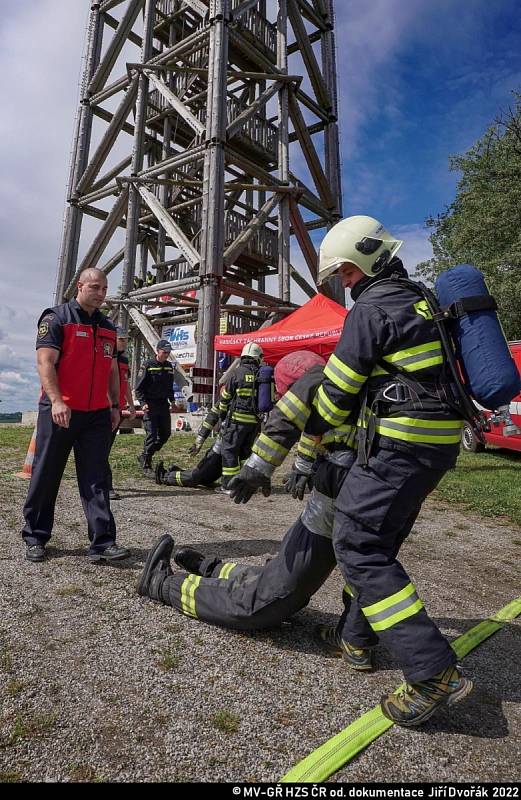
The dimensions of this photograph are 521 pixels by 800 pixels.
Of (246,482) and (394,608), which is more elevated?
(246,482)

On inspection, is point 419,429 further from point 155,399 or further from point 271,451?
point 155,399

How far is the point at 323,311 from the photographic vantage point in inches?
464

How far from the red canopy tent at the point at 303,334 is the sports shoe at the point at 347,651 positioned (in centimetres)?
854

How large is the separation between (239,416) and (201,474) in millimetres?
1095

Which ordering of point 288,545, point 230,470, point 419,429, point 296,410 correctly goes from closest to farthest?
point 419,429
point 296,410
point 288,545
point 230,470

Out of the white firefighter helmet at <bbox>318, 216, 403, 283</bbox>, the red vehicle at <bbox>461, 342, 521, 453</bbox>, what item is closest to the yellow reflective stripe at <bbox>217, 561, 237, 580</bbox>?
the white firefighter helmet at <bbox>318, 216, 403, 283</bbox>

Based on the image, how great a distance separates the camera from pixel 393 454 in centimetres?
205

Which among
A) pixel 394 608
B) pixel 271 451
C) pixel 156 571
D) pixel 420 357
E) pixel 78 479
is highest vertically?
pixel 420 357

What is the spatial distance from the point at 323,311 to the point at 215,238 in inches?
152

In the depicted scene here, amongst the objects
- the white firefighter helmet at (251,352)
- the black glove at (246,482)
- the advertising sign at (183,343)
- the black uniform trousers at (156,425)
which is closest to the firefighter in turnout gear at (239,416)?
the white firefighter helmet at (251,352)

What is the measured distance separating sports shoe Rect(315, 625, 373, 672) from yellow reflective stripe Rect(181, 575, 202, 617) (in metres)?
0.73

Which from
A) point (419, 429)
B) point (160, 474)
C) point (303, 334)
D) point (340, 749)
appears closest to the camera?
point (340, 749)

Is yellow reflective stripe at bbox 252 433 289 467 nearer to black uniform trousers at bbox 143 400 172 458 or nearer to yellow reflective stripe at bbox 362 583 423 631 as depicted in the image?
yellow reflective stripe at bbox 362 583 423 631

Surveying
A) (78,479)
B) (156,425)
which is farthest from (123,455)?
(78,479)
